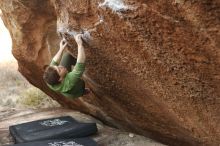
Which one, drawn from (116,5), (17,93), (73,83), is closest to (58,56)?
(73,83)

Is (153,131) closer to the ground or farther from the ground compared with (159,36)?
closer to the ground

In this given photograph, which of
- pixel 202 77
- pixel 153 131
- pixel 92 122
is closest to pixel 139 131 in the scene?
pixel 153 131

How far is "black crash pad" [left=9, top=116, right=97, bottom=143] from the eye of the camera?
6.05 meters

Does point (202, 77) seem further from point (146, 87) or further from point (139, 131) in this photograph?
point (139, 131)

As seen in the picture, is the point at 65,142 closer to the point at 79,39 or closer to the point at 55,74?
the point at 55,74

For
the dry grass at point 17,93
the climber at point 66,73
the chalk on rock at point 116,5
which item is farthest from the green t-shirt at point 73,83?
the dry grass at point 17,93

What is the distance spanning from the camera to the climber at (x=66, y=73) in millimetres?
5070

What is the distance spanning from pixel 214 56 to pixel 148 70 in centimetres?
94

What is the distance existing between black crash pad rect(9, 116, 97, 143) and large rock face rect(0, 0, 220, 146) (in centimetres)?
40

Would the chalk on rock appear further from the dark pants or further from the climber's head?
the dark pants

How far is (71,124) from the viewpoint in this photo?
6.45 meters

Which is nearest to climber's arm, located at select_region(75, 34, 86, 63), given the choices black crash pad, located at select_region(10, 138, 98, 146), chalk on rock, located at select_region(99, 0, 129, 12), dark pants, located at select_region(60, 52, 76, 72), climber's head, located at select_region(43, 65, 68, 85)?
climber's head, located at select_region(43, 65, 68, 85)

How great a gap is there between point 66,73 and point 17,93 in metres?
5.68

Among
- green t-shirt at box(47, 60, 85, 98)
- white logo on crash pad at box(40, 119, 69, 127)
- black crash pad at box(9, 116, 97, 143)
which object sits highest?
green t-shirt at box(47, 60, 85, 98)
